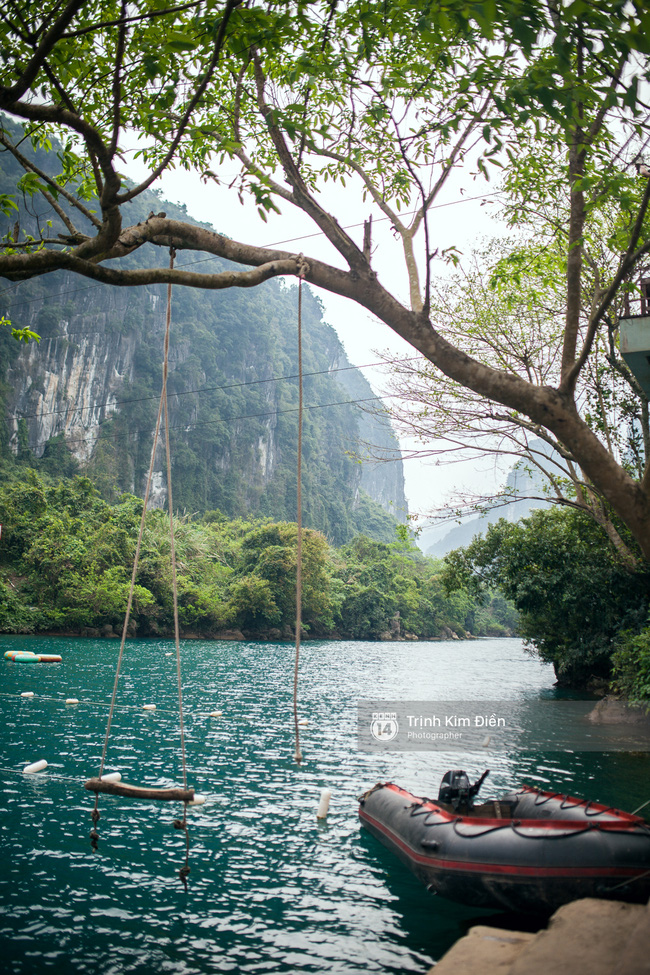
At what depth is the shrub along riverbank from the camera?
31.0 m

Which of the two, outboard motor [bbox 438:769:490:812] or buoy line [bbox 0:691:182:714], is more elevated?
outboard motor [bbox 438:769:490:812]

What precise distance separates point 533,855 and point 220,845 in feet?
9.89

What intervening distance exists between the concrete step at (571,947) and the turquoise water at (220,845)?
1.38 m

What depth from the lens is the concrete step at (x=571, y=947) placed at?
267 centimetres

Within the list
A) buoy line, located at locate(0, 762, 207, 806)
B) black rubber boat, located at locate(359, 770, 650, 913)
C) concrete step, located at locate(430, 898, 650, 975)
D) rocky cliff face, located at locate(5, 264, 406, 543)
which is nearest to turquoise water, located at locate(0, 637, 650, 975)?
buoy line, located at locate(0, 762, 207, 806)

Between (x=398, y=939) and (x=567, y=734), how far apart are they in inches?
346

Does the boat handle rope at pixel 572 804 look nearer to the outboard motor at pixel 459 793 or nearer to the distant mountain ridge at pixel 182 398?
the outboard motor at pixel 459 793

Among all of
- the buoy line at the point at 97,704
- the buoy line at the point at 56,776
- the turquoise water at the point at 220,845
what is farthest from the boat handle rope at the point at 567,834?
the buoy line at the point at 97,704

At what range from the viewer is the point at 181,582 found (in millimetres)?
37281

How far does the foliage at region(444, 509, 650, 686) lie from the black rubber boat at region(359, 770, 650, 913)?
1006 centimetres

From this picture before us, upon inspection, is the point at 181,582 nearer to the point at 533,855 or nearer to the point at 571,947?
the point at 533,855

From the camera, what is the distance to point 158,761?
9367 millimetres

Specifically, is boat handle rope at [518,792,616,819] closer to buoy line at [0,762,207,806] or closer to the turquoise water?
the turquoise water

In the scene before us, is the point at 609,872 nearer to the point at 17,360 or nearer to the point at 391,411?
the point at 391,411
